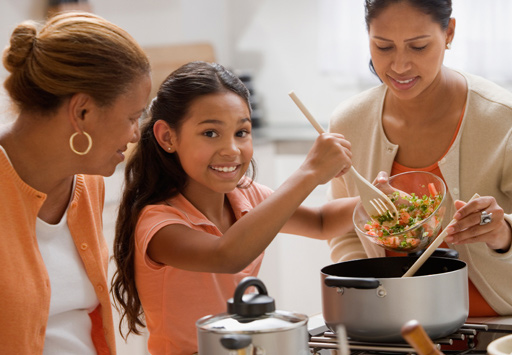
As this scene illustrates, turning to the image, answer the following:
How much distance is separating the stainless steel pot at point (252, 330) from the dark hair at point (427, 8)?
0.72m

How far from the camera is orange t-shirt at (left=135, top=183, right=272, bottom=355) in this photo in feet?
4.36

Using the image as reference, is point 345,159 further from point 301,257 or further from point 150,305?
point 301,257

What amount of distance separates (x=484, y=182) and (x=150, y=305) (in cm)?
70

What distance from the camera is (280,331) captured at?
91 centimetres

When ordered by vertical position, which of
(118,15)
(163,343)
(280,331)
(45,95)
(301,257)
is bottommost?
→ (301,257)

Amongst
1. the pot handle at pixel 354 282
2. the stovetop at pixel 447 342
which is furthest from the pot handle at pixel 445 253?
the pot handle at pixel 354 282

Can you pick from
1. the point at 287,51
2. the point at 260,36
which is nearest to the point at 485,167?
the point at 287,51

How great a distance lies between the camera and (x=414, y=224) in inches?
49.1

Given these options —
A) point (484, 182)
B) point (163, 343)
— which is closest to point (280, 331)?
point (163, 343)

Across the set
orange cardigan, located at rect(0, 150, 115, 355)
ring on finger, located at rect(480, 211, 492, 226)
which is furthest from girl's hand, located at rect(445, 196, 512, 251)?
orange cardigan, located at rect(0, 150, 115, 355)

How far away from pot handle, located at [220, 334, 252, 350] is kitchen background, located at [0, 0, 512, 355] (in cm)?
212

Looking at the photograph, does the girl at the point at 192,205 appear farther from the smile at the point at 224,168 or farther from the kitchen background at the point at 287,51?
the kitchen background at the point at 287,51

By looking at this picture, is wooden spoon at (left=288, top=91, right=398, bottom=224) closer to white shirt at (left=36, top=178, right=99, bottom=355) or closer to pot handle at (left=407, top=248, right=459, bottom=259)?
pot handle at (left=407, top=248, right=459, bottom=259)

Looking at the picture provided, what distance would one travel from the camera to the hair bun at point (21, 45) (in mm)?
1241
